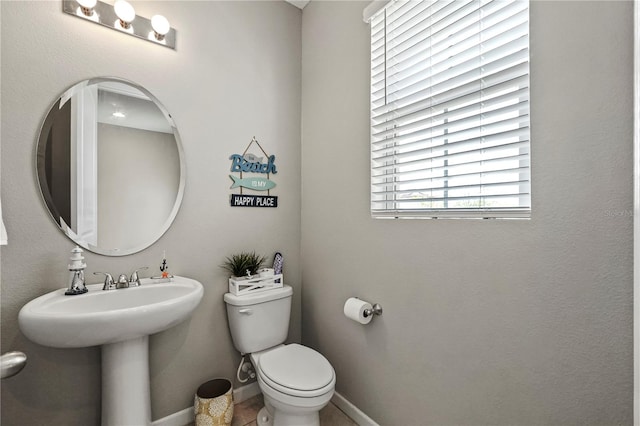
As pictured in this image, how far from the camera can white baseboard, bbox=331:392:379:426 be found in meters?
1.65

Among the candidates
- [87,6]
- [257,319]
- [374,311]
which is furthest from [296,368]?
[87,6]

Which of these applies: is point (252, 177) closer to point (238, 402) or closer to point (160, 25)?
point (160, 25)

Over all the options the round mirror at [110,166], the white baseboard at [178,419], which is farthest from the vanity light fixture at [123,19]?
the white baseboard at [178,419]

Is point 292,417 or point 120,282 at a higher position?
point 120,282

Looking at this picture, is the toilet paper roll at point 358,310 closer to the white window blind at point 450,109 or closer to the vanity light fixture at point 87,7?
the white window blind at point 450,109

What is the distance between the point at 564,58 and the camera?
960mm

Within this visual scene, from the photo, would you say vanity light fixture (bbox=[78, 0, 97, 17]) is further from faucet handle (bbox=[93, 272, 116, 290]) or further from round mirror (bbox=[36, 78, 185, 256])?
faucet handle (bbox=[93, 272, 116, 290])

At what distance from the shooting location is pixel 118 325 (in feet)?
3.68

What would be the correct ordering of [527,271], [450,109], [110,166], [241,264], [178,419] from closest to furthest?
[527,271]
[450,109]
[110,166]
[178,419]
[241,264]

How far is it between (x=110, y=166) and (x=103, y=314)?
765 millimetres

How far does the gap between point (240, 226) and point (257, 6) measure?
4.67ft

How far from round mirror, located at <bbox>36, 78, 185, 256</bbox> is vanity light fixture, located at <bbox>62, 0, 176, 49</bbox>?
0.26 m

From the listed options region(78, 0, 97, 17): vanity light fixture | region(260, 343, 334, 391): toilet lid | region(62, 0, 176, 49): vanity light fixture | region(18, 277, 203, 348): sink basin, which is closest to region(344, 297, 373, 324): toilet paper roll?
region(260, 343, 334, 391): toilet lid

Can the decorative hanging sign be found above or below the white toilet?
Result: above
